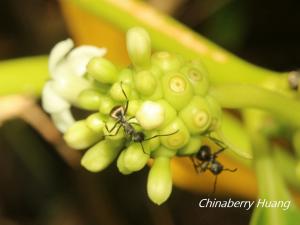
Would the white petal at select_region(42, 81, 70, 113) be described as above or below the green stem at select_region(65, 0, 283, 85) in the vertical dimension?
below

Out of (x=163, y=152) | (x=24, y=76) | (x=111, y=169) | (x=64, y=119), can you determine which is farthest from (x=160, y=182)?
(x=111, y=169)

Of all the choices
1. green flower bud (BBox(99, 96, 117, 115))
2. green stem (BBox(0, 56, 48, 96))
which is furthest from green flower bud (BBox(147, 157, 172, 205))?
green stem (BBox(0, 56, 48, 96))

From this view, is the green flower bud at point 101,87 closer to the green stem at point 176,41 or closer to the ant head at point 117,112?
the ant head at point 117,112

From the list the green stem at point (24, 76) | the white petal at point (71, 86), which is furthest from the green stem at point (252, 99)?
the green stem at point (24, 76)

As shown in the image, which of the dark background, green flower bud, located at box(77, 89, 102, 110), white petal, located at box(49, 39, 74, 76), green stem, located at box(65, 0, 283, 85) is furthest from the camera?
the dark background

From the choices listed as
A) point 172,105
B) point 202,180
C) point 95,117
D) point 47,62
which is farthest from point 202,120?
point 202,180

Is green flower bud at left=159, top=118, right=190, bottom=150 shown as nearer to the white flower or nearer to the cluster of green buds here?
the cluster of green buds

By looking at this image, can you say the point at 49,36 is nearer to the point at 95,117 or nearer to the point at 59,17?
the point at 59,17
